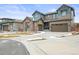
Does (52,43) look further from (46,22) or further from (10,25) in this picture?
(10,25)

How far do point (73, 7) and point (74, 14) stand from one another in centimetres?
11

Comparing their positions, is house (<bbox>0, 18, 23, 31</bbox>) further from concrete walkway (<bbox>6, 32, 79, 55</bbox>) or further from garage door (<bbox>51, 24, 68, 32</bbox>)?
garage door (<bbox>51, 24, 68, 32</bbox>)

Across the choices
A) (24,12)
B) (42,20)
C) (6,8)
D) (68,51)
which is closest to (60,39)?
(68,51)

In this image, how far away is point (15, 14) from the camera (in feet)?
8.38

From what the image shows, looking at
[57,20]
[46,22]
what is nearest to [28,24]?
[46,22]

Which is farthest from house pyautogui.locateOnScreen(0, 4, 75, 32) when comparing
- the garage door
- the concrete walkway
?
the concrete walkway

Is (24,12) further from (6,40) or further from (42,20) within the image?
(6,40)

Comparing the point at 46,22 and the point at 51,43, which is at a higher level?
the point at 46,22

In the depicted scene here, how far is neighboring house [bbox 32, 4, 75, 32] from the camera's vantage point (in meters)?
2.50

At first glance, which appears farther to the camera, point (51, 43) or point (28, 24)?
point (28, 24)

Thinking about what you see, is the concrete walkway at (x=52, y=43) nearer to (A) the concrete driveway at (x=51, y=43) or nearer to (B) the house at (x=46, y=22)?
(A) the concrete driveway at (x=51, y=43)

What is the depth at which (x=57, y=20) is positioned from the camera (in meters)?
2.59

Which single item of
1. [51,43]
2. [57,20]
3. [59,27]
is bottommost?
[51,43]

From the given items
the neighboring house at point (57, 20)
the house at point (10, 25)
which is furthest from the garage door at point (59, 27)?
the house at point (10, 25)
